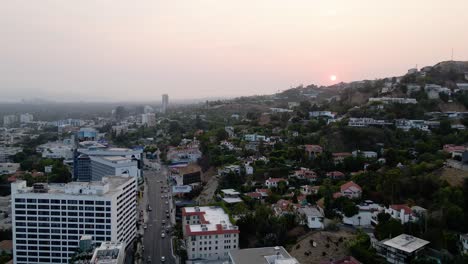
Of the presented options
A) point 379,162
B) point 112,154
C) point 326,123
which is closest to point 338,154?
point 379,162

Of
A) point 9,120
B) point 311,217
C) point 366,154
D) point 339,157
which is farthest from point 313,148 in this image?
point 9,120

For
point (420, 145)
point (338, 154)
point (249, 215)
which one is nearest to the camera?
point (249, 215)

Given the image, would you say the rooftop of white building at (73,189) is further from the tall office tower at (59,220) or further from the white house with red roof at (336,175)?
the white house with red roof at (336,175)

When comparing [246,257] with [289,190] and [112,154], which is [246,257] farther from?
[112,154]

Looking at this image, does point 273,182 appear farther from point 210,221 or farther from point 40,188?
point 40,188

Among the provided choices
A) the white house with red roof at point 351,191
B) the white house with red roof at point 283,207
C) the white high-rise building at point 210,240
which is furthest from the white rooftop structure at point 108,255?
the white house with red roof at point 351,191

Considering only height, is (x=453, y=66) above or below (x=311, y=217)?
above
